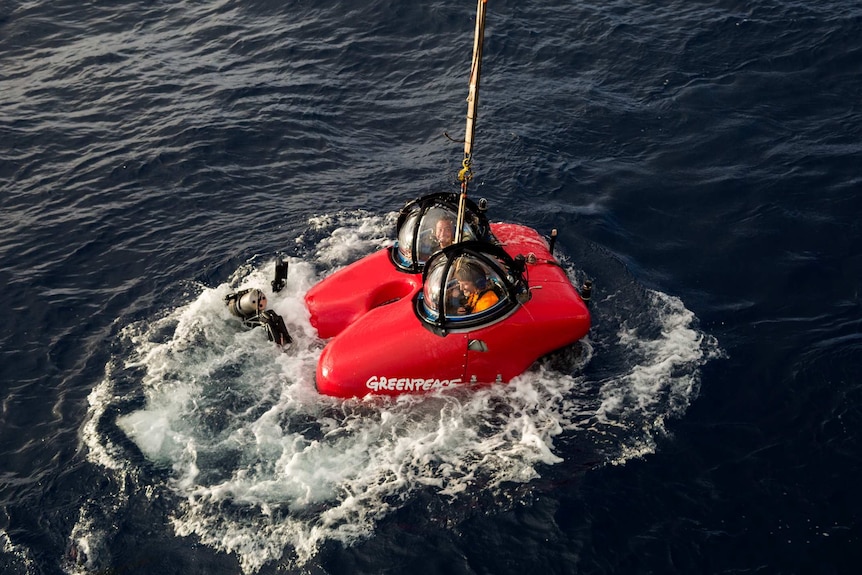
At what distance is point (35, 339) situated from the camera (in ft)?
46.7

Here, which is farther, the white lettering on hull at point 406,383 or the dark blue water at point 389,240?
the white lettering on hull at point 406,383

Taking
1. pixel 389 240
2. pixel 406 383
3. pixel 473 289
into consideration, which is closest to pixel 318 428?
pixel 406 383

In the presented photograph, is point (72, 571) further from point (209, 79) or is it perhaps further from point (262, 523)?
point (209, 79)

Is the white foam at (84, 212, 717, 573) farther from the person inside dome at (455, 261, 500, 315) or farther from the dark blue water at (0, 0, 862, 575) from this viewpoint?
the person inside dome at (455, 261, 500, 315)

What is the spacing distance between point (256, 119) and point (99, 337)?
8333mm

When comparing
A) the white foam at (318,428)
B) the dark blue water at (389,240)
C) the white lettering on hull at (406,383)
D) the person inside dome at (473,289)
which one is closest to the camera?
the dark blue water at (389,240)

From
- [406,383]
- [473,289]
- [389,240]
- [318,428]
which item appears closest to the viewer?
[318,428]

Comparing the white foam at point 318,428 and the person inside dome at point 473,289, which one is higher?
the person inside dome at point 473,289

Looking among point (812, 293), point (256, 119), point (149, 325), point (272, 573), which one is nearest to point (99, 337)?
point (149, 325)

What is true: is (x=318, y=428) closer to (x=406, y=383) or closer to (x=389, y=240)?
(x=406, y=383)

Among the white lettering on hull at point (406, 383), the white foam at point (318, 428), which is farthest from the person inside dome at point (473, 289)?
the white foam at point (318, 428)

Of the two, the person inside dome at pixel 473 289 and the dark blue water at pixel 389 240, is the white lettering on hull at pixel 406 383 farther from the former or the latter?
the person inside dome at pixel 473 289

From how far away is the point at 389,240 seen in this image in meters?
16.5

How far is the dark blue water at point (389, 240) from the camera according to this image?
1039 centimetres
